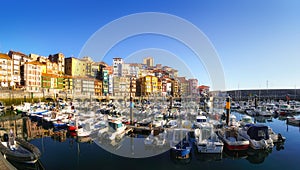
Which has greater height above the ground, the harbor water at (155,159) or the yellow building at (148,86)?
the yellow building at (148,86)

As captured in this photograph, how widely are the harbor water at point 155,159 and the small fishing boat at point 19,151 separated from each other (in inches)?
29.0

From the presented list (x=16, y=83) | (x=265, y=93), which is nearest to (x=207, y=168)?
(x=16, y=83)

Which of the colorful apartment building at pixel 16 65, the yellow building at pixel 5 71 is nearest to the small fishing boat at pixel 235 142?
the yellow building at pixel 5 71

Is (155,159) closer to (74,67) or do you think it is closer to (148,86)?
(148,86)

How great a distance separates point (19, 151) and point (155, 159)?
245 inches

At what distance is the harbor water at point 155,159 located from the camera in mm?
8141

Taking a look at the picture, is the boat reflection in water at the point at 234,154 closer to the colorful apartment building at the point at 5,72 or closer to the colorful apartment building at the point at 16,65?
the colorful apartment building at the point at 5,72

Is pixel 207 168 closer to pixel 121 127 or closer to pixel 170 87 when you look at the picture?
pixel 121 127

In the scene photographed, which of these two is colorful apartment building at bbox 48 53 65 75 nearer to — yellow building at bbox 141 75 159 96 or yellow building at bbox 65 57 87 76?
yellow building at bbox 65 57 87 76

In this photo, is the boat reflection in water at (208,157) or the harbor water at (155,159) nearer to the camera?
the harbor water at (155,159)

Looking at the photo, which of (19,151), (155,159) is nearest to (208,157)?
(155,159)

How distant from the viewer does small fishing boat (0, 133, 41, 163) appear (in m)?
7.59

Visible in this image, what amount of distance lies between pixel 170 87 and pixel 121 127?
43.7 m

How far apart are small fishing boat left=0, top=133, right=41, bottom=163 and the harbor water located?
736mm
